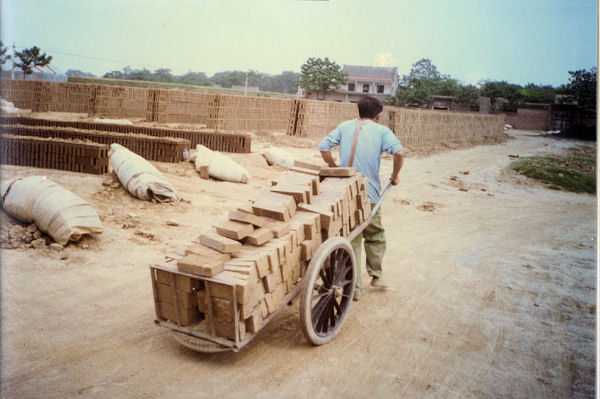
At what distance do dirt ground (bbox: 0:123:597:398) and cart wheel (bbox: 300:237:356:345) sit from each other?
17 centimetres

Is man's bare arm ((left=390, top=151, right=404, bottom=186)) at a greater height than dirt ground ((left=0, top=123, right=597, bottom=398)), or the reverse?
man's bare arm ((left=390, top=151, right=404, bottom=186))

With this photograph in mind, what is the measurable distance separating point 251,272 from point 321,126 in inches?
648

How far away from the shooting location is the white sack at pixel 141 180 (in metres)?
7.27

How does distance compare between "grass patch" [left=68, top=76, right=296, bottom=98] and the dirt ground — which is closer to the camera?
the dirt ground

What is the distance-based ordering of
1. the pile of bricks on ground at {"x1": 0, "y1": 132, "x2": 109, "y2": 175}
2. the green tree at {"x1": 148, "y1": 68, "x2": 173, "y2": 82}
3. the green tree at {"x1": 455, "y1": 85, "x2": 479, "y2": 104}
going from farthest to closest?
the green tree at {"x1": 455, "y1": 85, "x2": 479, "y2": 104}, the green tree at {"x1": 148, "y1": 68, "x2": 173, "y2": 82}, the pile of bricks on ground at {"x1": 0, "y1": 132, "x2": 109, "y2": 175}

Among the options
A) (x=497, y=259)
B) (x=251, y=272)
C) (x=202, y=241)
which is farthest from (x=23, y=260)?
(x=497, y=259)

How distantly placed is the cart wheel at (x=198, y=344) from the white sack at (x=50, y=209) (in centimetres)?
272

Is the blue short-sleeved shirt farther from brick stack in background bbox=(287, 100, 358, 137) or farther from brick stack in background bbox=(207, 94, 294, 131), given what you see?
brick stack in background bbox=(287, 100, 358, 137)

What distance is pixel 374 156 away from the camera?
4.61m

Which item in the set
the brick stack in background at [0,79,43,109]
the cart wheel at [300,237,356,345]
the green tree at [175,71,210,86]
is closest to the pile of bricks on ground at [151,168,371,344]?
the cart wheel at [300,237,356,345]

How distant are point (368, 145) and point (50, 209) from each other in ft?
11.7

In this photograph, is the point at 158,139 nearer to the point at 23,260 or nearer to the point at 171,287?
the point at 23,260

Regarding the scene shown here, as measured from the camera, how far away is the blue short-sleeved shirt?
14.9 ft

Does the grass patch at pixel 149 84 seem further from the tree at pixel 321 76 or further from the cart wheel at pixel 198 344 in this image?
the cart wheel at pixel 198 344
